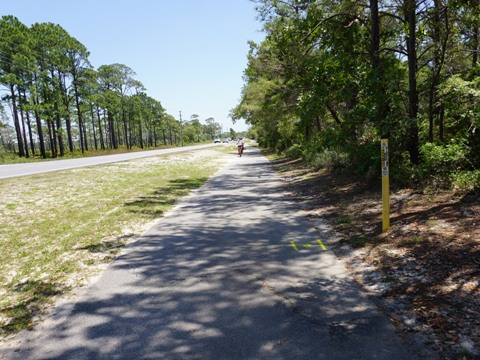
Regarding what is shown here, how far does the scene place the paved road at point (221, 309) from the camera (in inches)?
107

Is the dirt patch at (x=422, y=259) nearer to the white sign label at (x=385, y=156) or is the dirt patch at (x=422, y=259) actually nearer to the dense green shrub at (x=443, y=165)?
the dense green shrub at (x=443, y=165)

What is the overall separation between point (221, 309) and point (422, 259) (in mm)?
2824

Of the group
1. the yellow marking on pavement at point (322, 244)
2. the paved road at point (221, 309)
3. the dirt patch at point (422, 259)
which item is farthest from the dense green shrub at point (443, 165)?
the yellow marking on pavement at point (322, 244)

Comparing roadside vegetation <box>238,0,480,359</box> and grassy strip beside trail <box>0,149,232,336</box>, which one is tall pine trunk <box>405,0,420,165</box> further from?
grassy strip beside trail <box>0,149,232,336</box>

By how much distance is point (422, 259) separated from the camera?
13.9 ft

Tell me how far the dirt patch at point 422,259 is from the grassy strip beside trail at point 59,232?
3865 mm

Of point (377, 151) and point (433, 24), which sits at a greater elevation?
point (433, 24)

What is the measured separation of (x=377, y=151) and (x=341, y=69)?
99.7 inches

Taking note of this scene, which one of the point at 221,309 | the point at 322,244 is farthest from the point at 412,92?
the point at 221,309

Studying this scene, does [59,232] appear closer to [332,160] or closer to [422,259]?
[422,259]

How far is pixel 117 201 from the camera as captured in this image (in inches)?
382

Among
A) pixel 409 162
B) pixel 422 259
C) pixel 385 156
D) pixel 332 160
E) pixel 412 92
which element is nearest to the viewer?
pixel 422 259

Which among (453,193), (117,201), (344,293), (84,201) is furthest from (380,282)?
(84,201)

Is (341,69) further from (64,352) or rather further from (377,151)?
(64,352)
